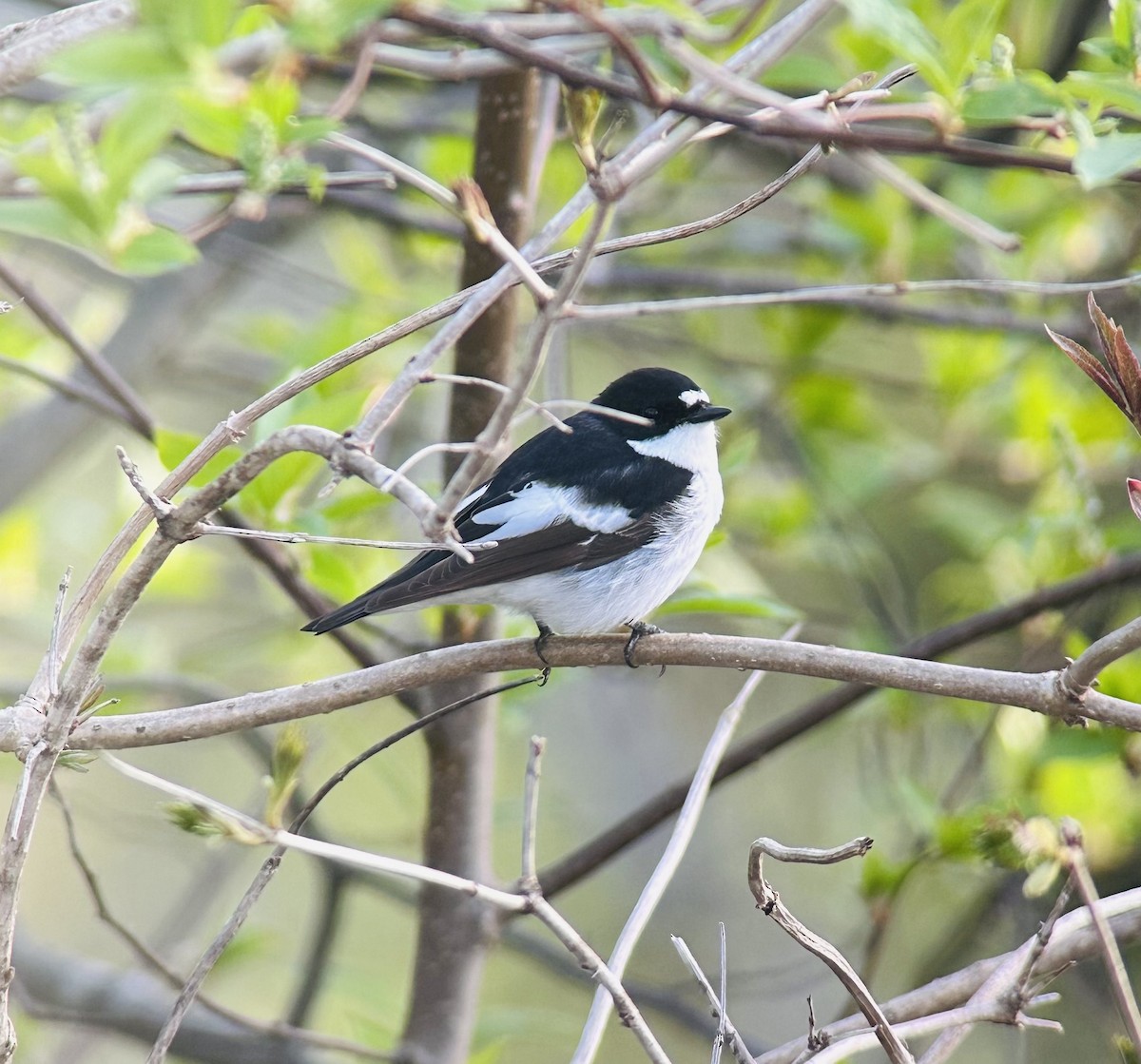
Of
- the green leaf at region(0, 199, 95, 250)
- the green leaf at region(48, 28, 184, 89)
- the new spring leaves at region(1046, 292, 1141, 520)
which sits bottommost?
the green leaf at region(0, 199, 95, 250)

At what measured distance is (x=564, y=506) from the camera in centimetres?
339

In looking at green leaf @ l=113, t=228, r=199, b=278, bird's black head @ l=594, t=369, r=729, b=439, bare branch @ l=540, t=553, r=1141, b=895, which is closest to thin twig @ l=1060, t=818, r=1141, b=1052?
green leaf @ l=113, t=228, r=199, b=278

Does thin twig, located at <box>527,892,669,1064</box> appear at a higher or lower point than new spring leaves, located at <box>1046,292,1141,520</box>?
lower

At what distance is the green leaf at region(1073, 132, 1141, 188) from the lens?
5.48 ft

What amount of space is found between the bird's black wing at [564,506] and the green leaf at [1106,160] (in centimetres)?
165

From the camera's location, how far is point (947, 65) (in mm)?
1971

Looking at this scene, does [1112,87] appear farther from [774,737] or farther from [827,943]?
[774,737]

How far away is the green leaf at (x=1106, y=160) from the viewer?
5.48ft

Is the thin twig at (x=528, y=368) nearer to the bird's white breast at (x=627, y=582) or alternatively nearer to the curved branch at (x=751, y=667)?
the curved branch at (x=751, y=667)

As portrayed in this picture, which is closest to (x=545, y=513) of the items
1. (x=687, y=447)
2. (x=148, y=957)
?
(x=687, y=447)

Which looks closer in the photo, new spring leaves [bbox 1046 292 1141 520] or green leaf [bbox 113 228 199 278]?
green leaf [bbox 113 228 199 278]

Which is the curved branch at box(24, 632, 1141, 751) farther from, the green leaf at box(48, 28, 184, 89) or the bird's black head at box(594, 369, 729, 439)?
the bird's black head at box(594, 369, 729, 439)

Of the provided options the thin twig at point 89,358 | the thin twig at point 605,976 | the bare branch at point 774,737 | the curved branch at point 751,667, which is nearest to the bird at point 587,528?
the bare branch at point 774,737

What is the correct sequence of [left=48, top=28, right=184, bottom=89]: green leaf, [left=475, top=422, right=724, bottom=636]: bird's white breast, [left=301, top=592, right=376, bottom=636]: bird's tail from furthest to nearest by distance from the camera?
[left=475, top=422, right=724, bottom=636]: bird's white breast
[left=301, top=592, right=376, bottom=636]: bird's tail
[left=48, top=28, right=184, bottom=89]: green leaf
